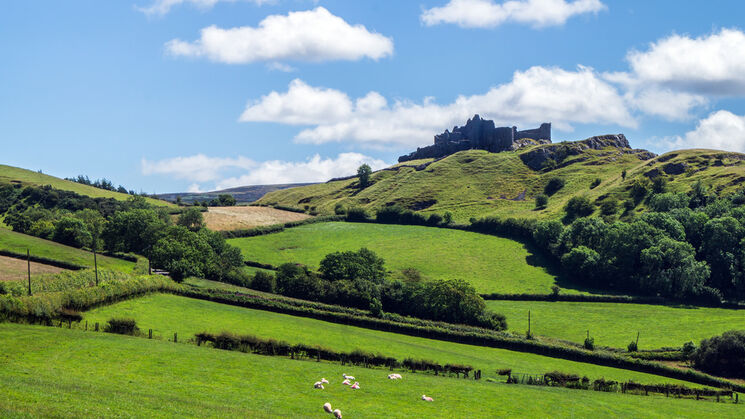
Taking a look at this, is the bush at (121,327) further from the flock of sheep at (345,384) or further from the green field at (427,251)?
the green field at (427,251)

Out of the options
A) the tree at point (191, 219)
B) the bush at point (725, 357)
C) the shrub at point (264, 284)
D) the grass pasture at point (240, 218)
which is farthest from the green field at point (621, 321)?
the tree at point (191, 219)

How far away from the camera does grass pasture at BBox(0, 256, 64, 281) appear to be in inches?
3661

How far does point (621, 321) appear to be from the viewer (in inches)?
4124

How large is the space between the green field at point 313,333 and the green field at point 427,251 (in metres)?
45.9

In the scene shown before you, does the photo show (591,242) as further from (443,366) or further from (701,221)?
(443,366)

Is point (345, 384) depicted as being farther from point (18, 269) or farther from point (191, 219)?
point (191, 219)

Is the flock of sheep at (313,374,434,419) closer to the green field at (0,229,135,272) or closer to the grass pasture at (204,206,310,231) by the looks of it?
the green field at (0,229,135,272)

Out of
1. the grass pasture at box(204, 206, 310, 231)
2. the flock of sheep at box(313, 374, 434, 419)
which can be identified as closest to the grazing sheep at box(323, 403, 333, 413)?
the flock of sheep at box(313, 374, 434, 419)

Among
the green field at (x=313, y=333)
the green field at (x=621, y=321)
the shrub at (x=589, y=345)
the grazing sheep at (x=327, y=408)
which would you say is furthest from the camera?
the green field at (x=621, y=321)

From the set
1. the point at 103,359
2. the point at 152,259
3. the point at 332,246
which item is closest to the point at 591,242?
the point at 332,246

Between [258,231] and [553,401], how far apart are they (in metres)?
124

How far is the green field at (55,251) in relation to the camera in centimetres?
11061

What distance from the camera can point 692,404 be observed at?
55.5 metres

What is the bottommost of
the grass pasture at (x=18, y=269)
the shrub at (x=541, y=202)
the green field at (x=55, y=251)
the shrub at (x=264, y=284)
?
the shrub at (x=264, y=284)
